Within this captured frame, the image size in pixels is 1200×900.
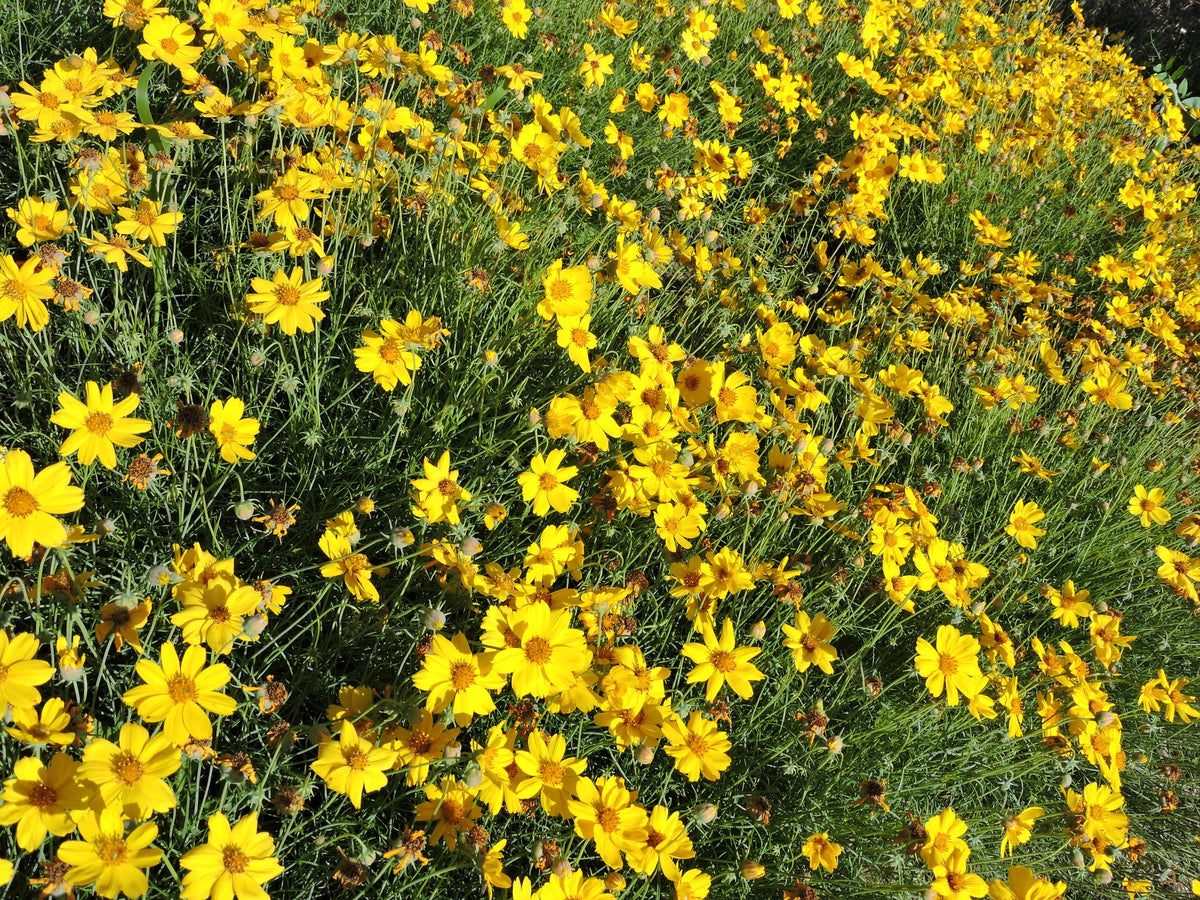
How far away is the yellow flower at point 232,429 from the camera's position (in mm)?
1674

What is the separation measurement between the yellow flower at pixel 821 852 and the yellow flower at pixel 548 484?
93 cm

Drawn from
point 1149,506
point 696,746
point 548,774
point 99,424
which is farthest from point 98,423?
point 1149,506

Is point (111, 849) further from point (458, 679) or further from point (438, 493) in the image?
point (438, 493)

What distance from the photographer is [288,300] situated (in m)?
1.81

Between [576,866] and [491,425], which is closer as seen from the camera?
[576,866]

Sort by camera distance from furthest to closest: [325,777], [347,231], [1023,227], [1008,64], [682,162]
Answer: [1008,64] < [1023,227] < [682,162] < [347,231] < [325,777]

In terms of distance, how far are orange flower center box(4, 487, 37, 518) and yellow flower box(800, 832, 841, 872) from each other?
1670 mm

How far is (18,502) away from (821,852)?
1733 millimetres

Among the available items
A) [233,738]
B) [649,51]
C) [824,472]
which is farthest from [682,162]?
[233,738]

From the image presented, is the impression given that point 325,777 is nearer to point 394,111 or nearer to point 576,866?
point 576,866

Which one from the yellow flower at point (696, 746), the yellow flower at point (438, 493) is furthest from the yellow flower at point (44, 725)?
the yellow flower at point (696, 746)

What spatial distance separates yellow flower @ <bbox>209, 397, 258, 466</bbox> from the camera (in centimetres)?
167

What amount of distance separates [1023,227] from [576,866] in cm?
392

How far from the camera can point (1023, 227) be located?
4062 millimetres
